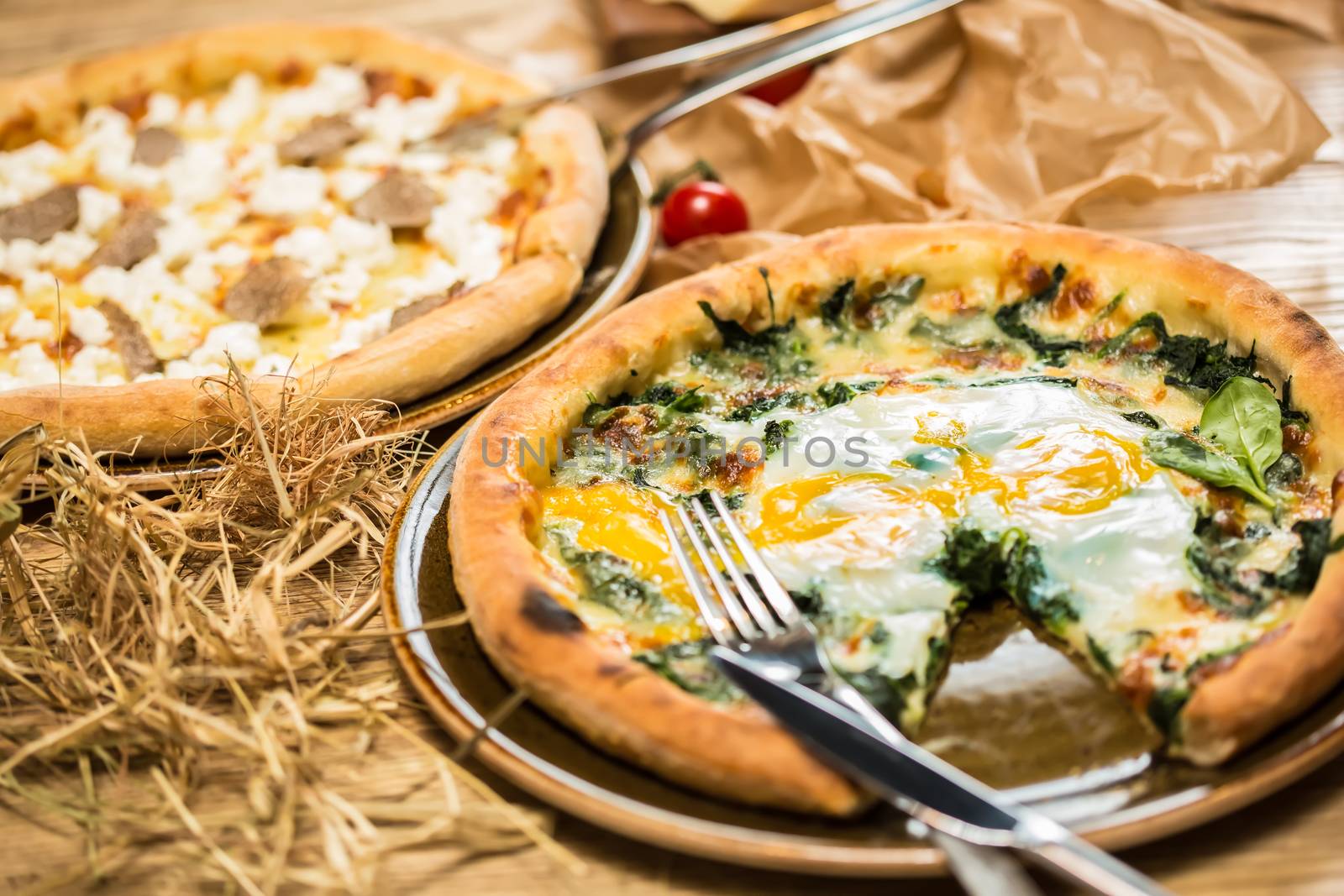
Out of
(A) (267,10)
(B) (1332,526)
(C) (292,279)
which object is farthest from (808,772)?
(A) (267,10)

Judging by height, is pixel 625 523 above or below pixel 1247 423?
below

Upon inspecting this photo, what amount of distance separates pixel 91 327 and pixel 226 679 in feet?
6.38

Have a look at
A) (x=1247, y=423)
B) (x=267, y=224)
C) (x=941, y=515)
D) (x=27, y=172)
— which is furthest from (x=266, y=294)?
(x=1247, y=423)

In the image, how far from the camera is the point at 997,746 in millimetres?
2355

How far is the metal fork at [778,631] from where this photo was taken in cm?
201

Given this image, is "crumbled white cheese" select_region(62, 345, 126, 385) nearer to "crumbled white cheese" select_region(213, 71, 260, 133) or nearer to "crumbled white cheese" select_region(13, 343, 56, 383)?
"crumbled white cheese" select_region(13, 343, 56, 383)

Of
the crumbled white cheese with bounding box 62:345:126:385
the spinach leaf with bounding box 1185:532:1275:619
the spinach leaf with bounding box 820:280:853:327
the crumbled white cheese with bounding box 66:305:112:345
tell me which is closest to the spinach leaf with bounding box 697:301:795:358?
the spinach leaf with bounding box 820:280:853:327

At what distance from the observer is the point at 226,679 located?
2.66 metres

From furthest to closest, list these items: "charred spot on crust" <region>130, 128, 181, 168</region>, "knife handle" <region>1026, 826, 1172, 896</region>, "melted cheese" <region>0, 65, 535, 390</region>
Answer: "charred spot on crust" <region>130, 128, 181, 168</region> < "melted cheese" <region>0, 65, 535, 390</region> < "knife handle" <region>1026, 826, 1172, 896</region>

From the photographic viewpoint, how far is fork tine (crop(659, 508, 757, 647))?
2.47 m

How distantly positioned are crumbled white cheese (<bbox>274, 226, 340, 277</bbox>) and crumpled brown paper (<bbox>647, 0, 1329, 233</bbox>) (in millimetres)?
1639

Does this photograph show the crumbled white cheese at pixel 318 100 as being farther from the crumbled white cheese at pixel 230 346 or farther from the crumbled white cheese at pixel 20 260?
the crumbled white cheese at pixel 230 346

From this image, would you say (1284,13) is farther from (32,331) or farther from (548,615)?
(32,331)

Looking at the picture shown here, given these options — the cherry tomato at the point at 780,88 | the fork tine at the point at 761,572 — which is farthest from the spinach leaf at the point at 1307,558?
the cherry tomato at the point at 780,88
